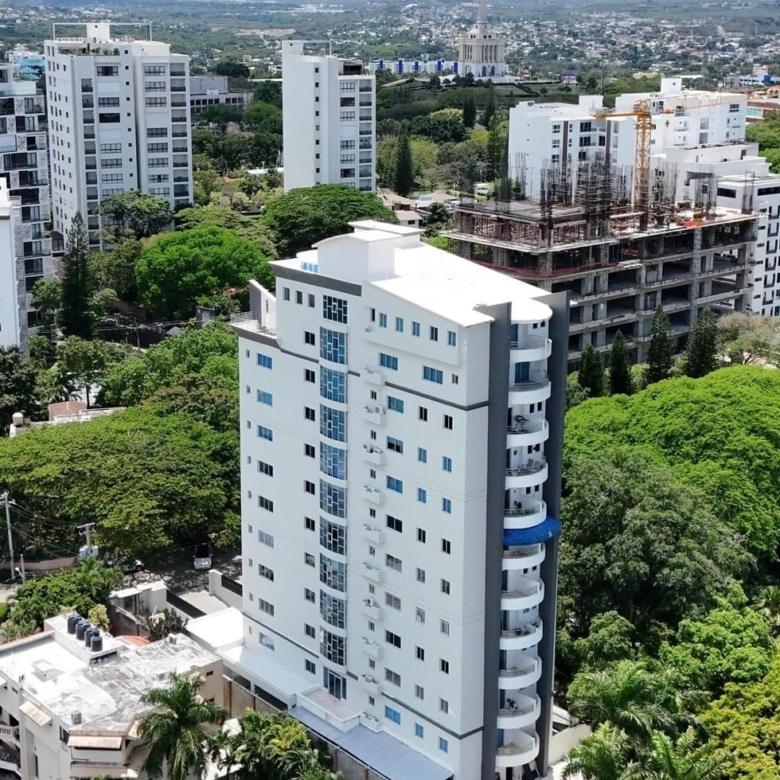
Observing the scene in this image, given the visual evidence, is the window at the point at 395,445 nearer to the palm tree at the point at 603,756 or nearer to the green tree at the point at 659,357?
the palm tree at the point at 603,756

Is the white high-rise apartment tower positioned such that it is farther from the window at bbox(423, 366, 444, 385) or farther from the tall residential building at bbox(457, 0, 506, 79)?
the tall residential building at bbox(457, 0, 506, 79)

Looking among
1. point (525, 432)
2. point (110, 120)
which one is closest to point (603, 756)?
point (525, 432)

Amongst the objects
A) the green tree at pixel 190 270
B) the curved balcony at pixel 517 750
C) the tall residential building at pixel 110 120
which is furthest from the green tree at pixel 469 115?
the curved balcony at pixel 517 750

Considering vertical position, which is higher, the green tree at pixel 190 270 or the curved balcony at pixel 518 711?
the green tree at pixel 190 270

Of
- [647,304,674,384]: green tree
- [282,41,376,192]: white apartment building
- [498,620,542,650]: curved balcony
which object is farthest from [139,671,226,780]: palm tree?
[282,41,376,192]: white apartment building

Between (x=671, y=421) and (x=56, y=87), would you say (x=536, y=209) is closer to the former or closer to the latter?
(x=671, y=421)

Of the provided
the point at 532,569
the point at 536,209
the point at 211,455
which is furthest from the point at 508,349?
the point at 536,209

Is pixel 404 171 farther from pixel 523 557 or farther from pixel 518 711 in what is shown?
pixel 518 711
